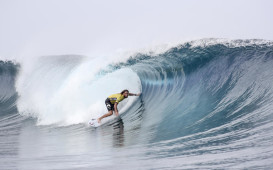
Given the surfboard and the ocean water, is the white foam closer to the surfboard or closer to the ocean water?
the ocean water

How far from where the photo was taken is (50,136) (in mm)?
8656

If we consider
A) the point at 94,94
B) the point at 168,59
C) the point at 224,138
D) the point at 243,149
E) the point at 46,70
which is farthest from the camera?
the point at 46,70

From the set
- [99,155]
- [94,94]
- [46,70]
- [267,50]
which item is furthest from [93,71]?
[99,155]

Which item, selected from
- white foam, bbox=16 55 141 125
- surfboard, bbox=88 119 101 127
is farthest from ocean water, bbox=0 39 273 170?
surfboard, bbox=88 119 101 127

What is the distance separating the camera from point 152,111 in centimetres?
995

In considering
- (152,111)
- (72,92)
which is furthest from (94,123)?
(72,92)

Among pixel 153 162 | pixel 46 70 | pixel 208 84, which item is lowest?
pixel 153 162

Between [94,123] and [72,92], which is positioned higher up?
[72,92]

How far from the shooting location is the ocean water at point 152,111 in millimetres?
5211

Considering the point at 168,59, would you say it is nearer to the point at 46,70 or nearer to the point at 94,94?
the point at 94,94

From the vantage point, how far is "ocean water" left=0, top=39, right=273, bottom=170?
5211 millimetres

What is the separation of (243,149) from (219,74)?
571 cm

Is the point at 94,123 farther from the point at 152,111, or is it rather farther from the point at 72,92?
the point at 72,92

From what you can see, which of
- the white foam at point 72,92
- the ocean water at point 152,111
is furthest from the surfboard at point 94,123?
the white foam at point 72,92
